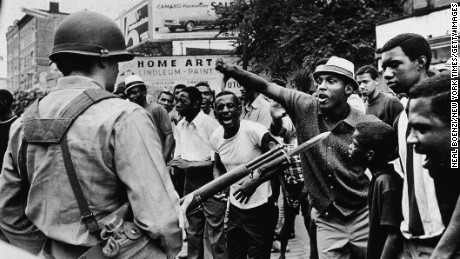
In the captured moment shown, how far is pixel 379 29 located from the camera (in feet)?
42.4

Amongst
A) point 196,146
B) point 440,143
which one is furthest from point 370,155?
point 196,146

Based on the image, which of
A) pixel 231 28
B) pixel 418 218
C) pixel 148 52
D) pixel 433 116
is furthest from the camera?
pixel 148 52

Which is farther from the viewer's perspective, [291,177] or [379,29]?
[379,29]

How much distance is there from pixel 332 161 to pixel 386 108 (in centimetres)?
256

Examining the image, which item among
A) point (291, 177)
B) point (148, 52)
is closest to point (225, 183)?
point (291, 177)

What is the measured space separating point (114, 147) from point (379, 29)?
11183 mm

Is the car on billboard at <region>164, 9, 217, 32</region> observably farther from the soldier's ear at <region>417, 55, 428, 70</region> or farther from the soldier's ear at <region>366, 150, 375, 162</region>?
the soldier's ear at <region>366, 150, 375, 162</region>

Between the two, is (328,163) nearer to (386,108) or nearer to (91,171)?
(91,171)

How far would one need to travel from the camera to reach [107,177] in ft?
8.52

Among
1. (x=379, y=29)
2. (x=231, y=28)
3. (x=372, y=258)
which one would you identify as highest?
(x=231, y=28)

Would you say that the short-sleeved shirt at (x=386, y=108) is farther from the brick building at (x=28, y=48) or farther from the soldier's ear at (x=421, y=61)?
the brick building at (x=28, y=48)

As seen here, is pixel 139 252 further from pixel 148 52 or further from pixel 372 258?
pixel 148 52

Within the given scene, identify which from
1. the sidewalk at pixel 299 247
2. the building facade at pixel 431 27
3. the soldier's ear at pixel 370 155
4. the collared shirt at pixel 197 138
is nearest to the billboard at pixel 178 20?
the building facade at pixel 431 27

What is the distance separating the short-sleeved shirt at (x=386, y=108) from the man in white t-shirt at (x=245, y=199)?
4.66 ft
